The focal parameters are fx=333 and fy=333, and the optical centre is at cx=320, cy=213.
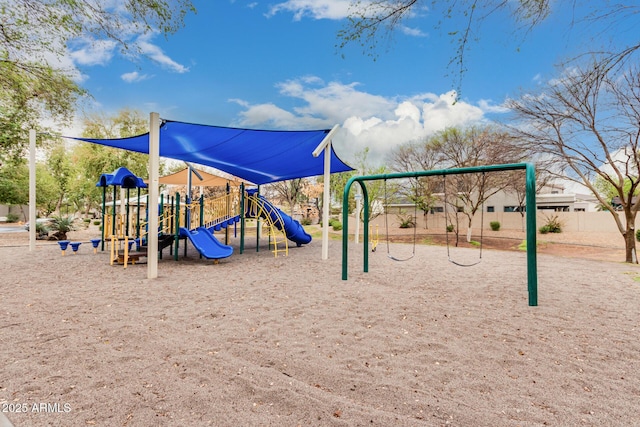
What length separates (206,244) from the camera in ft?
26.5

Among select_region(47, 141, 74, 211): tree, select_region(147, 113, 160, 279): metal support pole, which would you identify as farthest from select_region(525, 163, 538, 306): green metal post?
select_region(47, 141, 74, 211): tree

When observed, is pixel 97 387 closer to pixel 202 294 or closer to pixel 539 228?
pixel 202 294

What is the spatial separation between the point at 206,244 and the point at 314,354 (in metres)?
6.01

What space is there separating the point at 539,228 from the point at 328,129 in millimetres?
19137

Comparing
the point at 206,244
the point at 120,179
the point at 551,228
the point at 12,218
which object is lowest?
the point at 206,244

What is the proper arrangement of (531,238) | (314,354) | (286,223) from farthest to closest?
(286,223)
(531,238)
(314,354)

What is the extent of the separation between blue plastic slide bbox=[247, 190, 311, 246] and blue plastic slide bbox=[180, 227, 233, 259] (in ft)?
5.62

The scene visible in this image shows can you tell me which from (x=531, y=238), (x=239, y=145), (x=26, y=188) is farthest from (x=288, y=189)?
(x=531, y=238)

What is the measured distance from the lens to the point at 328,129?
22.7 ft

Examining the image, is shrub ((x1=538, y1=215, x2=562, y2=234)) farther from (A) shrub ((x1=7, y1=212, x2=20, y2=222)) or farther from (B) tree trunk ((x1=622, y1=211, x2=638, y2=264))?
(A) shrub ((x1=7, y1=212, x2=20, y2=222))

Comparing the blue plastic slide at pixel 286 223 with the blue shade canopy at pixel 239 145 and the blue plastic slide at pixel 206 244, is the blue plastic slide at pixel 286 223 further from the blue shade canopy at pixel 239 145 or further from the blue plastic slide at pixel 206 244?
the blue plastic slide at pixel 206 244

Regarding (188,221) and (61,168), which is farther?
(61,168)

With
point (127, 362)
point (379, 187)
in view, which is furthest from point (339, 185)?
point (127, 362)

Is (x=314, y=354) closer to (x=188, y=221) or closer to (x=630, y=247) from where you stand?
(x=188, y=221)
